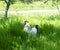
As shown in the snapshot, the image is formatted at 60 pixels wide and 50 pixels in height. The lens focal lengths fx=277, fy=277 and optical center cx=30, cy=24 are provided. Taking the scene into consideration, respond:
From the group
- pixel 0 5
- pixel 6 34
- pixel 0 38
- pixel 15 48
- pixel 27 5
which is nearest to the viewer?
pixel 15 48

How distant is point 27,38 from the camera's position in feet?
22.0

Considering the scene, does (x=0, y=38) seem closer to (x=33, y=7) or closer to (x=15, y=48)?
(x=15, y=48)

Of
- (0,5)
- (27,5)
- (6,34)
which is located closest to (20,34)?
(6,34)

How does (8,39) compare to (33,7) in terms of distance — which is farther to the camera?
(33,7)

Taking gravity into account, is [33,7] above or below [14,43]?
below

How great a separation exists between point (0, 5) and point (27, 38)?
13.8 meters

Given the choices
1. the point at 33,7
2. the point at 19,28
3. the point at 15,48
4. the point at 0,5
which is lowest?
Answer: the point at 33,7

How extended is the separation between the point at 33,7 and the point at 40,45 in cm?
1742

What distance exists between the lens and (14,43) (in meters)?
6.17

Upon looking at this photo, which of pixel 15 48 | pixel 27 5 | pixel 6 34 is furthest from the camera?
pixel 27 5

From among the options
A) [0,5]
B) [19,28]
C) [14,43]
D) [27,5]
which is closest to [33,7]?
[27,5]

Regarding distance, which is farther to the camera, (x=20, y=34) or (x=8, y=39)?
(x=20, y=34)

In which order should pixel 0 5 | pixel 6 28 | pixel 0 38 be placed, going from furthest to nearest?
pixel 0 5
pixel 6 28
pixel 0 38

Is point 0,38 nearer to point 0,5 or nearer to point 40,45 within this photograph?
point 40,45
